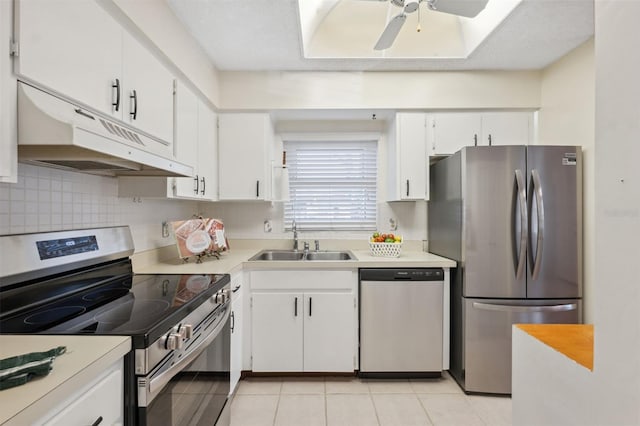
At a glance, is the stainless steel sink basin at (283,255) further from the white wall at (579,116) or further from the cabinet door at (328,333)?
the white wall at (579,116)

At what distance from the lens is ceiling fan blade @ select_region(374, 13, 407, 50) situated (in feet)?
5.87

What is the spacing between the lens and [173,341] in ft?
3.58

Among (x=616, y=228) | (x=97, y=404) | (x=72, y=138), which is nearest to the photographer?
(x=616, y=228)

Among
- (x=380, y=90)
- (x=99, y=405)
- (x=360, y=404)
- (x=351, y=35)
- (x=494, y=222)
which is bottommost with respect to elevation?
(x=360, y=404)

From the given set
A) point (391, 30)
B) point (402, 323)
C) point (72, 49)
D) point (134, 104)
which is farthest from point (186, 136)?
point (402, 323)

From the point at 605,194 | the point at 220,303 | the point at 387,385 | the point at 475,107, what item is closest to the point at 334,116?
the point at 475,107

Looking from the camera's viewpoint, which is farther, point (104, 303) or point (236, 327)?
point (236, 327)

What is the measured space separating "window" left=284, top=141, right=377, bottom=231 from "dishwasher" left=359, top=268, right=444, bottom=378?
0.93m

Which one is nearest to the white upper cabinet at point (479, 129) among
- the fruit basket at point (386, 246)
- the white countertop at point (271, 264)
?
the fruit basket at point (386, 246)

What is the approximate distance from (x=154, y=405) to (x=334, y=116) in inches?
102

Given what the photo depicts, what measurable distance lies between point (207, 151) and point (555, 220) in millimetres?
2567

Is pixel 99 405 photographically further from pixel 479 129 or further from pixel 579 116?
pixel 579 116

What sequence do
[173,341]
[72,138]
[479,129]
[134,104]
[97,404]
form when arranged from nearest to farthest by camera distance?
[97,404]
[72,138]
[173,341]
[134,104]
[479,129]

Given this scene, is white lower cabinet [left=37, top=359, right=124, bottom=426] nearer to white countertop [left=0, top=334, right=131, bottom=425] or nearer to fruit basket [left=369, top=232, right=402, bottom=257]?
white countertop [left=0, top=334, right=131, bottom=425]
